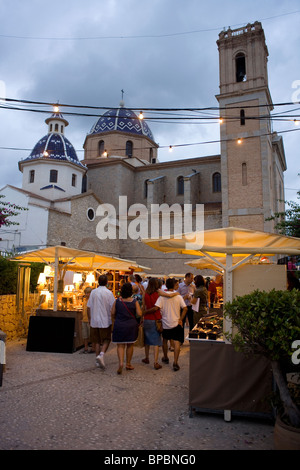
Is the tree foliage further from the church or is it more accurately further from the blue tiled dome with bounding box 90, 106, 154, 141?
the blue tiled dome with bounding box 90, 106, 154, 141

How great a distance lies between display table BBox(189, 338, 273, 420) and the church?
18457mm

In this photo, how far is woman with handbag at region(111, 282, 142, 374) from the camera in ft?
19.8

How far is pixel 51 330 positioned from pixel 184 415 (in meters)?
4.48

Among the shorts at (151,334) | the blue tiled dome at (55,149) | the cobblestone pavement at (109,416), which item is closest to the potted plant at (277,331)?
the cobblestone pavement at (109,416)

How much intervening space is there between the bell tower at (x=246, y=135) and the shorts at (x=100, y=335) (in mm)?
19812

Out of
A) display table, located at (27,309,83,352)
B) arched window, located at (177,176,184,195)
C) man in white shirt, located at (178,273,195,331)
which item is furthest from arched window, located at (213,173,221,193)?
→ display table, located at (27,309,83,352)

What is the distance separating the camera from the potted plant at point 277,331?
3100 mm

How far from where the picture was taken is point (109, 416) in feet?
13.6

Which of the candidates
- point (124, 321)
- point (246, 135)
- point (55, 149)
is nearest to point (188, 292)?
point (124, 321)

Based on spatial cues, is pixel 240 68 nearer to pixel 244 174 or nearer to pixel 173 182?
pixel 244 174

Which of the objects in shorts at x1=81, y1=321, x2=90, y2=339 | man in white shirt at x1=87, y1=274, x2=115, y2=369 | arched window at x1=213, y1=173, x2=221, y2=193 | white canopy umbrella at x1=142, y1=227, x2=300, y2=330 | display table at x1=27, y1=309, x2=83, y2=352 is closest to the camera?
white canopy umbrella at x1=142, y1=227, x2=300, y2=330

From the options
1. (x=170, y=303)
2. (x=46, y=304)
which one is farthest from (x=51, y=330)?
(x=170, y=303)

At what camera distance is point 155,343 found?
21.5 feet
